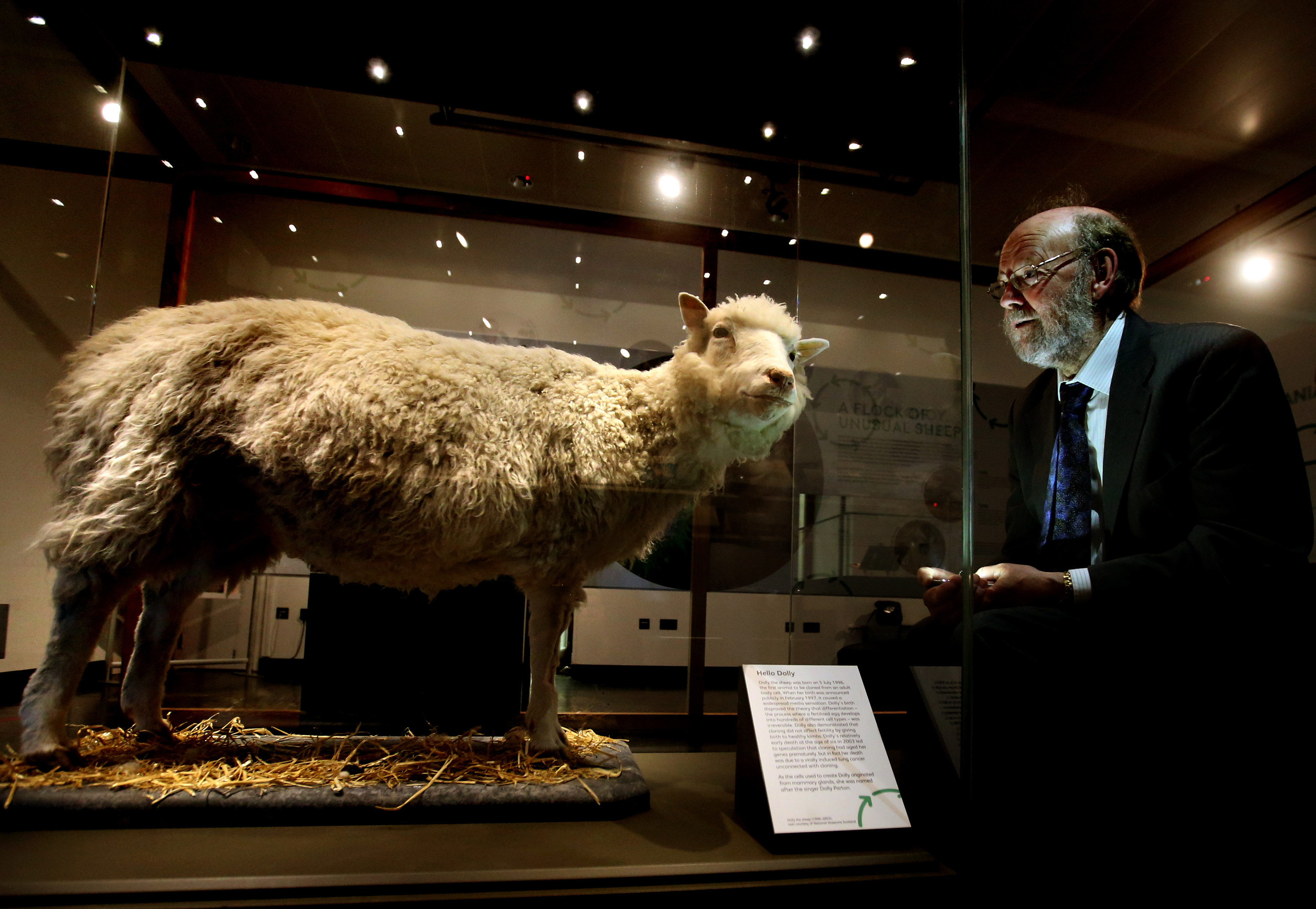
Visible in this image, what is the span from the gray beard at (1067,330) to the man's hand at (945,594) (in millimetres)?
745

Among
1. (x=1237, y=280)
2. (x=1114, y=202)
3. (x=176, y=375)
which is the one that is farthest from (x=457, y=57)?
(x=1237, y=280)

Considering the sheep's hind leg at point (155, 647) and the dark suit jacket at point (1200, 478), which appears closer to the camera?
the dark suit jacket at point (1200, 478)

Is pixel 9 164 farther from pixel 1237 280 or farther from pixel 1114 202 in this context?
pixel 1237 280

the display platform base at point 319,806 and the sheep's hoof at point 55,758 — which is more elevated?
the sheep's hoof at point 55,758

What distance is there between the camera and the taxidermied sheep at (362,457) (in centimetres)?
195

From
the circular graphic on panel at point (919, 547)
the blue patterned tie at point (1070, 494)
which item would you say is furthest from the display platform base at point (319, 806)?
the blue patterned tie at point (1070, 494)

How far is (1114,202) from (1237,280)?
1.44 feet

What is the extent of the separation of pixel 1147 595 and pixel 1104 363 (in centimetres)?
68

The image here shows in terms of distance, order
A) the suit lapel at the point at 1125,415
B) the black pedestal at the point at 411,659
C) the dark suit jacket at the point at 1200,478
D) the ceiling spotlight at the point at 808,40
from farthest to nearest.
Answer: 1. the black pedestal at the point at 411,659
2. the ceiling spotlight at the point at 808,40
3. the suit lapel at the point at 1125,415
4. the dark suit jacket at the point at 1200,478

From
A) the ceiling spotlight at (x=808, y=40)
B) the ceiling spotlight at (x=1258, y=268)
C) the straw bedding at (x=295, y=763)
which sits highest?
the ceiling spotlight at (x=808, y=40)

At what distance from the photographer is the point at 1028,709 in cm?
174

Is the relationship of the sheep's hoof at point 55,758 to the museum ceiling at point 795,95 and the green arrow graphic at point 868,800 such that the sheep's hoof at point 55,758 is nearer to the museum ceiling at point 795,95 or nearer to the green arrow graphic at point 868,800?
the museum ceiling at point 795,95

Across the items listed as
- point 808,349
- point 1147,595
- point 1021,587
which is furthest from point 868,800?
point 808,349

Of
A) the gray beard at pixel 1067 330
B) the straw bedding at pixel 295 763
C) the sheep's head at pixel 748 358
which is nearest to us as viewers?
the straw bedding at pixel 295 763
